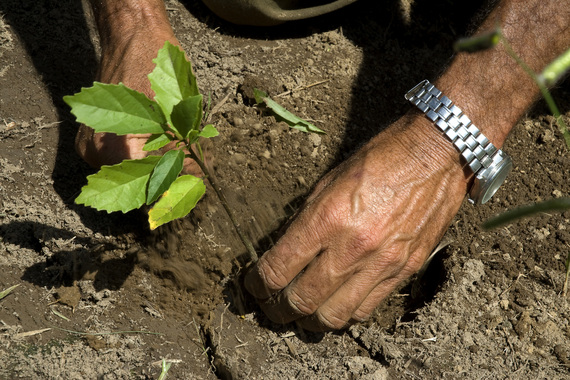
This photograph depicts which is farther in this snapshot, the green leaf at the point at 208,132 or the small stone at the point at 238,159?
the small stone at the point at 238,159

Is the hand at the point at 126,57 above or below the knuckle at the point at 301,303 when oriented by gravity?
above

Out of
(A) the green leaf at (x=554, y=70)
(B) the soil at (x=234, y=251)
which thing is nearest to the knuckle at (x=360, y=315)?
(B) the soil at (x=234, y=251)

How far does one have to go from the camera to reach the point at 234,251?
189 cm

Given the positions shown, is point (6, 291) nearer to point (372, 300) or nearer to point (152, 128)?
point (152, 128)

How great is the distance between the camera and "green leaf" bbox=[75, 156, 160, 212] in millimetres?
1249

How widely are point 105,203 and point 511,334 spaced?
1.46 m

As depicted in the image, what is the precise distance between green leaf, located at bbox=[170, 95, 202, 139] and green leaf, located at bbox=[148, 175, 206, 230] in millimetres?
131

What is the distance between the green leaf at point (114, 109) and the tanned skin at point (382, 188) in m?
0.42

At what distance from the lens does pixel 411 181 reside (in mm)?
1707

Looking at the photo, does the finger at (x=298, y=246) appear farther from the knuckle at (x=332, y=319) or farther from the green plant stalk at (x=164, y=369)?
the green plant stalk at (x=164, y=369)

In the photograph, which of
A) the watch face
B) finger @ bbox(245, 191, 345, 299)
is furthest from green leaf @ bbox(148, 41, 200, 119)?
the watch face

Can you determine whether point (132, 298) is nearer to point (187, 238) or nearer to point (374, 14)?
point (187, 238)

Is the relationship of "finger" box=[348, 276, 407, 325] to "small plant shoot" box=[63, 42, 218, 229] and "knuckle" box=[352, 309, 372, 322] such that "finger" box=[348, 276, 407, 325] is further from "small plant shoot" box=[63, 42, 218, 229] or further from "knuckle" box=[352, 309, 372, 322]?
"small plant shoot" box=[63, 42, 218, 229]

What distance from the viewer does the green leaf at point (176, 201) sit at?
1.31 m
